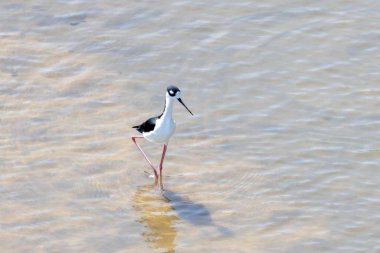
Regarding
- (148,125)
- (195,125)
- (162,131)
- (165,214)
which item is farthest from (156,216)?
(195,125)

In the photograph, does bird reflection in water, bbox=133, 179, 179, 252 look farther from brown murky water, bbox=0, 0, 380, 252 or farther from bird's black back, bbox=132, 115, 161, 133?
bird's black back, bbox=132, 115, 161, 133

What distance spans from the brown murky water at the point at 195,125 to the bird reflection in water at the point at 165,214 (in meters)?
0.02

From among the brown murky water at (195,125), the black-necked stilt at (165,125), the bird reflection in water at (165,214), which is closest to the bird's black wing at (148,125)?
the black-necked stilt at (165,125)

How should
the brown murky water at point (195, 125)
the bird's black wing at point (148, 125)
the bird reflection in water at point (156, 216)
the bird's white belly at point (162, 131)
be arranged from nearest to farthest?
the bird reflection in water at point (156, 216) → the brown murky water at point (195, 125) → the bird's white belly at point (162, 131) → the bird's black wing at point (148, 125)

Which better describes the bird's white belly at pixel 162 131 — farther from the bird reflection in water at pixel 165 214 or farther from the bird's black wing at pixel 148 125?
the bird reflection in water at pixel 165 214

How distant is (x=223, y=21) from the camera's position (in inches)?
528

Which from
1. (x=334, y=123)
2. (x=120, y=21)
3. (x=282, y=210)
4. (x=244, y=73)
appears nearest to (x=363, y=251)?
(x=282, y=210)

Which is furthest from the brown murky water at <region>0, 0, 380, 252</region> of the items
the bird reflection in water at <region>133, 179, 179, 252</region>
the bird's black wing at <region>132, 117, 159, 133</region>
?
the bird's black wing at <region>132, 117, 159, 133</region>

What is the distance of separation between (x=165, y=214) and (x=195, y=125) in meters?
1.79

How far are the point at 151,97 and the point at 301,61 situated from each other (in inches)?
88.7

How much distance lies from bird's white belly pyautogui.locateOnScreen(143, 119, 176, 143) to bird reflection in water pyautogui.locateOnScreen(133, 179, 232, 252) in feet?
1.60

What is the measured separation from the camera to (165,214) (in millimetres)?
9703

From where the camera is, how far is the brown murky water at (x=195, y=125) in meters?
9.33

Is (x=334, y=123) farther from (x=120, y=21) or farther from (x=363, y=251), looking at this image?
(x=120, y=21)
